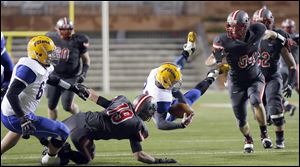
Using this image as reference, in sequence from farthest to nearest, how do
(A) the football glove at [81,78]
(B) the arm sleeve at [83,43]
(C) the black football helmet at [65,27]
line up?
(B) the arm sleeve at [83,43] → (C) the black football helmet at [65,27] → (A) the football glove at [81,78]

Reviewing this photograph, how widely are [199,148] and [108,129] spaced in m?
2.22

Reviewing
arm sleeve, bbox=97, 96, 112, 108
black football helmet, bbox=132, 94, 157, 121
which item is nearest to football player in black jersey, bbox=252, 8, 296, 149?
black football helmet, bbox=132, 94, 157, 121

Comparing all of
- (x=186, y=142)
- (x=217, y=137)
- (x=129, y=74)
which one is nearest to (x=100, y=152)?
(x=186, y=142)

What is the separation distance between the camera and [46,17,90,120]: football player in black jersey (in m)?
12.5

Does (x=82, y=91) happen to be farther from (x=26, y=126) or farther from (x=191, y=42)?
(x=191, y=42)

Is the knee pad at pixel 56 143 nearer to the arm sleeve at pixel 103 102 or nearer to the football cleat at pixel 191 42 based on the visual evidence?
the arm sleeve at pixel 103 102

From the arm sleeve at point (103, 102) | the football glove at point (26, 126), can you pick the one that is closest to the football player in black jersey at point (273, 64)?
the arm sleeve at point (103, 102)

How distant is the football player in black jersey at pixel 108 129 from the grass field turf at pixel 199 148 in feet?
0.76

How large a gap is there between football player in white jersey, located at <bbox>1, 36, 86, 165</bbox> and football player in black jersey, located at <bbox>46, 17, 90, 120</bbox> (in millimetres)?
3907

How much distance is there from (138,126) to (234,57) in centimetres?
211

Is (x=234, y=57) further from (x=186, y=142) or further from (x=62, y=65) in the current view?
(x=62, y=65)

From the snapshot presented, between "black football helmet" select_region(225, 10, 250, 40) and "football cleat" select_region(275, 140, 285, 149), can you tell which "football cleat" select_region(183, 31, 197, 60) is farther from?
"football cleat" select_region(275, 140, 285, 149)

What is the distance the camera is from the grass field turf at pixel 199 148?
890cm

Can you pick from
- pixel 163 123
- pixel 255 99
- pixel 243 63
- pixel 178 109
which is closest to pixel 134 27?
pixel 243 63
